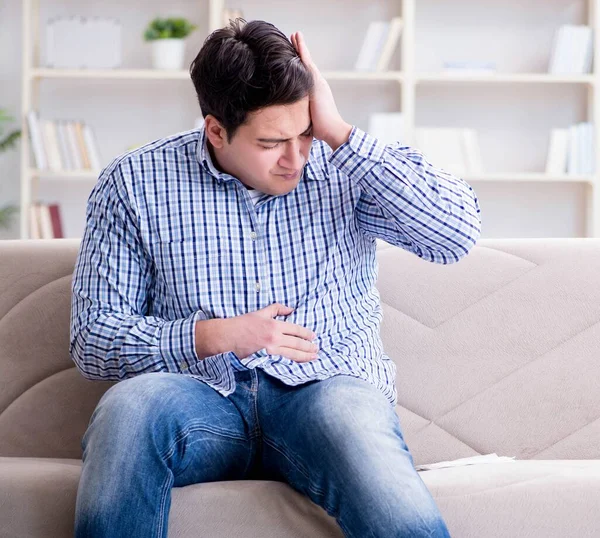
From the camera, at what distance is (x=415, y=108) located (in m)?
4.17

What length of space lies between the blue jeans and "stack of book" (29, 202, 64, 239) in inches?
110

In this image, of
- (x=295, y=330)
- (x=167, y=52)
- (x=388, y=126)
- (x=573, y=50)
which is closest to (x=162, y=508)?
(x=295, y=330)

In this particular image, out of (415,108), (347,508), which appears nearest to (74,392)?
(347,508)

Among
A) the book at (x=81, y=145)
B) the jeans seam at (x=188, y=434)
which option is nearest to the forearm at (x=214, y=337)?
the jeans seam at (x=188, y=434)

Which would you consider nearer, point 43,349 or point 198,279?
point 198,279

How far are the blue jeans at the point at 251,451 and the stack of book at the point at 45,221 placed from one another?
2.79 meters

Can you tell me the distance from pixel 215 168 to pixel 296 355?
34cm

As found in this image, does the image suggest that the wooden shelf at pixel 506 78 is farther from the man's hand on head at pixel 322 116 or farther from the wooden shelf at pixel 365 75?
the man's hand on head at pixel 322 116

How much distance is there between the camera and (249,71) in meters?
1.37

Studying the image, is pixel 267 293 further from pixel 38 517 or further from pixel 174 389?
pixel 38 517

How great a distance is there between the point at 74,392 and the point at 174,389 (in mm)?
453

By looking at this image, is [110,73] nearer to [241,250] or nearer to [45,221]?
[45,221]

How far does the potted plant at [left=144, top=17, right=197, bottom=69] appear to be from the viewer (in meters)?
3.90

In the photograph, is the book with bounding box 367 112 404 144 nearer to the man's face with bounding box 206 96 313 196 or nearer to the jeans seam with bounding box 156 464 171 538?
A: the man's face with bounding box 206 96 313 196
